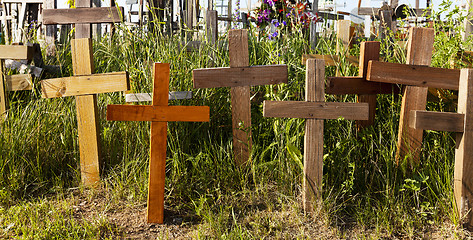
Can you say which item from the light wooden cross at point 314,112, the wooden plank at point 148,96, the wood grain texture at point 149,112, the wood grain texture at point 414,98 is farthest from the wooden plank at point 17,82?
the wood grain texture at point 414,98

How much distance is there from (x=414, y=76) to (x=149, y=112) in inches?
72.3

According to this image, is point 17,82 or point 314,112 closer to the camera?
point 314,112

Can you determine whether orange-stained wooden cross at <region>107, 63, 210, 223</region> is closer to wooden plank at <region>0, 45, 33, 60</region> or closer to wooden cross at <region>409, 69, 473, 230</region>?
wooden cross at <region>409, 69, 473, 230</region>

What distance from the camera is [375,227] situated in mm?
2742

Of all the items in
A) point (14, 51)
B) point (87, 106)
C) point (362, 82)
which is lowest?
point (87, 106)

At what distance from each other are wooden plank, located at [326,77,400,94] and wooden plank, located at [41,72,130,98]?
4.79ft

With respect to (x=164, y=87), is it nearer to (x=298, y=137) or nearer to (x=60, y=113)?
(x=298, y=137)

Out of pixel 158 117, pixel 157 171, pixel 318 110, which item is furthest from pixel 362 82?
pixel 157 171

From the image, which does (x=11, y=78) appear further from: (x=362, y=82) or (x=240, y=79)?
(x=362, y=82)

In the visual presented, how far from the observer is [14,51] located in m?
3.73

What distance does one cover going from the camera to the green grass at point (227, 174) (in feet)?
9.04

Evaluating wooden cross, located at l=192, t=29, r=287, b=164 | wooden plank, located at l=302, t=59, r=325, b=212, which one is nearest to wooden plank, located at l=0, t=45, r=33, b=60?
wooden cross, located at l=192, t=29, r=287, b=164

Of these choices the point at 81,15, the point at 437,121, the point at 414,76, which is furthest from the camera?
the point at 81,15

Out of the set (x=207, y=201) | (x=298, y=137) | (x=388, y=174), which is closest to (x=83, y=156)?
(x=207, y=201)
